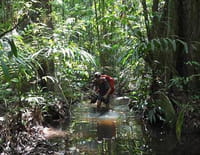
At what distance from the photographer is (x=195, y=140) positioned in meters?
6.16

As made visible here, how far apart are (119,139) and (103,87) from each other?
369 cm

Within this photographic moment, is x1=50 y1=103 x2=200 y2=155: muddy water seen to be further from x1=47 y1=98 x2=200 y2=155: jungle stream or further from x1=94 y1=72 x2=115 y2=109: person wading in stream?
x1=94 y1=72 x2=115 y2=109: person wading in stream

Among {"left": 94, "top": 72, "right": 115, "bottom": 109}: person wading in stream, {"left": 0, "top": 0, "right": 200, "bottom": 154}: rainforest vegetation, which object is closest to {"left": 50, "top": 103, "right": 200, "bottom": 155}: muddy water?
{"left": 0, "top": 0, "right": 200, "bottom": 154}: rainforest vegetation

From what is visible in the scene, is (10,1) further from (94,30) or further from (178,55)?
(94,30)

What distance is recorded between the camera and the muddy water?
18.8 feet

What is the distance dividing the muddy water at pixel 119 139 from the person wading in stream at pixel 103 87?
1.20 m

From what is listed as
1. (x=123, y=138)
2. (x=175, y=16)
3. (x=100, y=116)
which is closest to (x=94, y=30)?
(x=100, y=116)

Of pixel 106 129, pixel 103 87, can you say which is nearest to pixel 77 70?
pixel 103 87

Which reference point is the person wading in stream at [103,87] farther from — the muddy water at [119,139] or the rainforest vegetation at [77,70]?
the muddy water at [119,139]

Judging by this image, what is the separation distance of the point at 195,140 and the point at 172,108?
71 cm

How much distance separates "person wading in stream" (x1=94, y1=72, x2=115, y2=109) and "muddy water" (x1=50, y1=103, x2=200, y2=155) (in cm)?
120

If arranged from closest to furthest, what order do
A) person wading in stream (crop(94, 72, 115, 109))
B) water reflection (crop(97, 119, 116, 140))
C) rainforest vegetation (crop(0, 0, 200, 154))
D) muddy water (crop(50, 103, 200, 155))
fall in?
muddy water (crop(50, 103, 200, 155)) < rainforest vegetation (crop(0, 0, 200, 154)) < water reflection (crop(97, 119, 116, 140)) < person wading in stream (crop(94, 72, 115, 109))

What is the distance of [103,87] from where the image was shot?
10109 millimetres

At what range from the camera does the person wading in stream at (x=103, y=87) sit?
9867 mm
